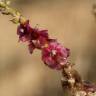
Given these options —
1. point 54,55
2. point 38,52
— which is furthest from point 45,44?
point 38,52

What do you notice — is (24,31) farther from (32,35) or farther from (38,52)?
(38,52)

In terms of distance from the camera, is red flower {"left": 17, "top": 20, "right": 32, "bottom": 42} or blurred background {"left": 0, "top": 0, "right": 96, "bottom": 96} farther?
blurred background {"left": 0, "top": 0, "right": 96, "bottom": 96}

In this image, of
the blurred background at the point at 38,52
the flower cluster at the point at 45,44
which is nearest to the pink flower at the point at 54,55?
the flower cluster at the point at 45,44

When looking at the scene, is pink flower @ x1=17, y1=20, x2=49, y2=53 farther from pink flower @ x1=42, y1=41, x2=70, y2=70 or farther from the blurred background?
the blurred background

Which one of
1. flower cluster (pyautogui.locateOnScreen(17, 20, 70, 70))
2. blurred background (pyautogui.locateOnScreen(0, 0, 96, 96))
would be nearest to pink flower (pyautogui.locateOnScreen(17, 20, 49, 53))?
flower cluster (pyautogui.locateOnScreen(17, 20, 70, 70))

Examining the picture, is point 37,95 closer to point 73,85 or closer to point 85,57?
point 85,57

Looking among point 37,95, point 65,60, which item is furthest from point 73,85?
point 37,95

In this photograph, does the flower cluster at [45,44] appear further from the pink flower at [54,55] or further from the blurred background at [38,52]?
the blurred background at [38,52]
